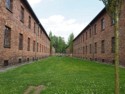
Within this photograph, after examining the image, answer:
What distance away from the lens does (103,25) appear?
90.7 ft

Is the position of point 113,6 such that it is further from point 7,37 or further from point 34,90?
point 7,37

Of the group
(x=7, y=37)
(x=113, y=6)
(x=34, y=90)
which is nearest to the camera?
(x=113, y=6)

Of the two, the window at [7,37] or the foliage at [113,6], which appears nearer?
the foliage at [113,6]

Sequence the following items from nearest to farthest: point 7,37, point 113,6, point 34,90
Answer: point 113,6 → point 34,90 → point 7,37

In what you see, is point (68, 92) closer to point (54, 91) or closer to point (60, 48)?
point (54, 91)

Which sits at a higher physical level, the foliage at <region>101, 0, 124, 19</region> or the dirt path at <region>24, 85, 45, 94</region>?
the foliage at <region>101, 0, 124, 19</region>

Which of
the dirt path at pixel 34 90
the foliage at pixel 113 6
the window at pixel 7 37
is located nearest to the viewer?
the foliage at pixel 113 6

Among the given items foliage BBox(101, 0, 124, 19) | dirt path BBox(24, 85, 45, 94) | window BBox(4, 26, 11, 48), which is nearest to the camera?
foliage BBox(101, 0, 124, 19)

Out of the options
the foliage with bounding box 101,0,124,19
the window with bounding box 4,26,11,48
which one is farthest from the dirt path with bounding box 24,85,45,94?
the window with bounding box 4,26,11,48

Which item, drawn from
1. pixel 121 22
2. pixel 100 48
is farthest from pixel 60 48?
pixel 121 22

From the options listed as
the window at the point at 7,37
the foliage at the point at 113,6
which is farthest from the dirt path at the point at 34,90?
the window at the point at 7,37

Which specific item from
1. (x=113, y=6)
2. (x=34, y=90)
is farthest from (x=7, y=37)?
(x=113, y=6)

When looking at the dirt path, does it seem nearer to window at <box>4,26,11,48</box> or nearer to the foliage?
the foliage

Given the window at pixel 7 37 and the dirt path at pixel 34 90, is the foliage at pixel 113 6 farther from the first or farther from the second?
the window at pixel 7 37
